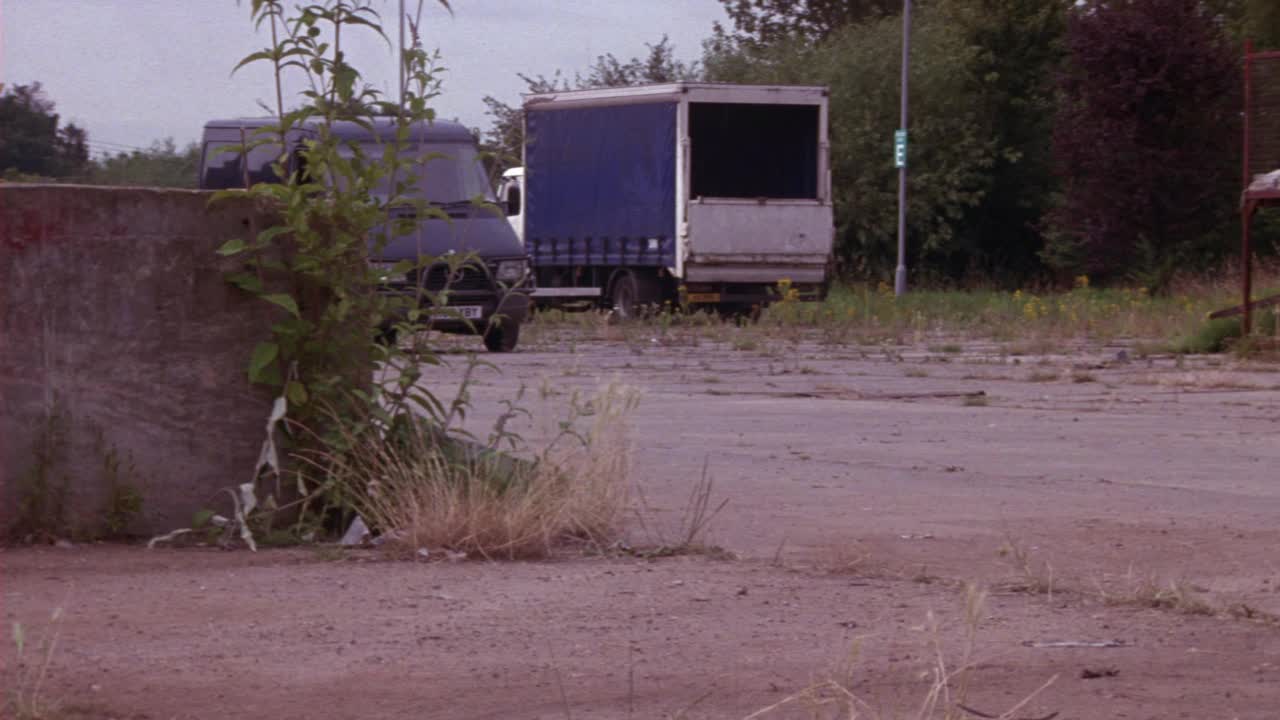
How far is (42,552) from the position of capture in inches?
246

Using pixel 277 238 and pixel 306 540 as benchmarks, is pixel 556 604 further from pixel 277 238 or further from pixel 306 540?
pixel 277 238

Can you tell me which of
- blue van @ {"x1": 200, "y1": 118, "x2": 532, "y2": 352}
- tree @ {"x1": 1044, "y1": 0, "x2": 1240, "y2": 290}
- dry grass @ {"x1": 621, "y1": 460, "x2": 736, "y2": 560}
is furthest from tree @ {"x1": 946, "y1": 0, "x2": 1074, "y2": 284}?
dry grass @ {"x1": 621, "y1": 460, "x2": 736, "y2": 560}

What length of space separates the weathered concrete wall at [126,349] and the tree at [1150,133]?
107 feet

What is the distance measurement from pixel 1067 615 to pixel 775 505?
244cm

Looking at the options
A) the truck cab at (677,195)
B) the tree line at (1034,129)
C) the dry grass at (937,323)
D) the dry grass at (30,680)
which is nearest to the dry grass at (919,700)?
the dry grass at (30,680)

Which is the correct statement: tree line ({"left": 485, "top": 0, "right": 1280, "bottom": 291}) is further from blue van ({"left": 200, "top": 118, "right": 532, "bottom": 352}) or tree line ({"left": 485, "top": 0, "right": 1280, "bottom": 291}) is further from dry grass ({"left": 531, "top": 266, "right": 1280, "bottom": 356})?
blue van ({"left": 200, "top": 118, "right": 532, "bottom": 352})

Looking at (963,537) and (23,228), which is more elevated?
(23,228)

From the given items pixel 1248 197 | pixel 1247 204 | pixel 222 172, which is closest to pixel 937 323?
pixel 1247 204

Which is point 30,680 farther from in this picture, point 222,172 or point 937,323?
point 937,323

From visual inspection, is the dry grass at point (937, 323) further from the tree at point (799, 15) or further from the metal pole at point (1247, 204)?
the tree at point (799, 15)

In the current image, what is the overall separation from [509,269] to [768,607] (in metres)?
14.7

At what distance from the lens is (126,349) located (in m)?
6.48

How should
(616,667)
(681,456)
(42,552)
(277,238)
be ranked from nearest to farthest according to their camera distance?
(616,667), (42,552), (277,238), (681,456)

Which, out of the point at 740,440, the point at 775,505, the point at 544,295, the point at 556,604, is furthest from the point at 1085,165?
the point at 556,604
